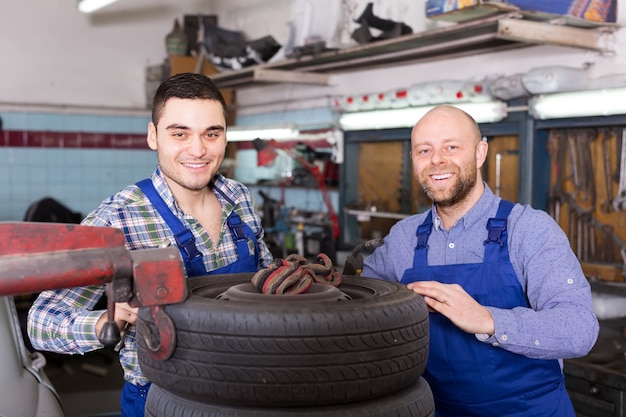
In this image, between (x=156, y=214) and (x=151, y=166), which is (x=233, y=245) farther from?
(x=151, y=166)

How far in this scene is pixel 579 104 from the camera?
353cm

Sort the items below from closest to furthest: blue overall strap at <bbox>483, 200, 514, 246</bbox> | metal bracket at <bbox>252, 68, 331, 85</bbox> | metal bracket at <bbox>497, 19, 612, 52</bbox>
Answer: blue overall strap at <bbox>483, 200, 514, 246</bbox> < metal bracket at <bbox>497, 19, 612, 52</bbox> < metal bracket at <bbox>252, 68, 331, 85</bbox>

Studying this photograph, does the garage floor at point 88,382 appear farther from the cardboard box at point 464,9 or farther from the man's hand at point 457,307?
the man's hand at point 457,307

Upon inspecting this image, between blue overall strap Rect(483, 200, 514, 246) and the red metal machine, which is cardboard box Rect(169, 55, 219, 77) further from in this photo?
the red metal machine

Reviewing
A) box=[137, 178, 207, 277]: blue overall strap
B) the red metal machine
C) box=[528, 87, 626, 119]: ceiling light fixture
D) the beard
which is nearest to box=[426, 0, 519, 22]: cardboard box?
box=[528, 87, 626, 119]: ceiling light fixture

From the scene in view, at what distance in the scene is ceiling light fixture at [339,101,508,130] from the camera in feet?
13.3

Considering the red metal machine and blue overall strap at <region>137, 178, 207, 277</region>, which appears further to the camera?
blue overall strap at <region>137, 178, 207, 277</region>

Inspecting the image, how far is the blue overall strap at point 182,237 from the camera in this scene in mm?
1962

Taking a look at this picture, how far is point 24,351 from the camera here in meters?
2.83

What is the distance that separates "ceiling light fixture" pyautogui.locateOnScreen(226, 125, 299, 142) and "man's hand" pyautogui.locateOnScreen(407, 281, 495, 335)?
358 centimetres

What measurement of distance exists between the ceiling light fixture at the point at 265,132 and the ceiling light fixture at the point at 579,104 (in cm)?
198

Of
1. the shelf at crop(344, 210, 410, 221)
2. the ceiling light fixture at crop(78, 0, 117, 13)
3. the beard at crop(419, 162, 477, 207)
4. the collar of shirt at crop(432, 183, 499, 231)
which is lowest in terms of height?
the shelf at crop(344, 210, 410, 221)

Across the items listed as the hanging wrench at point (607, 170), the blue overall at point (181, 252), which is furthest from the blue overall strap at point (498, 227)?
the hanging wrench at point (607, 170)

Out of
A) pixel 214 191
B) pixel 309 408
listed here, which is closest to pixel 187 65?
pixel 214 191
